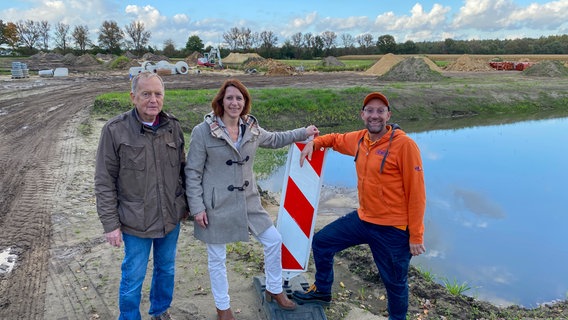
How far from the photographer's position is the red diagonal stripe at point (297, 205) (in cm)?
399

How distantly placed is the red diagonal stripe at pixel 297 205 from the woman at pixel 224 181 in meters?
0.45

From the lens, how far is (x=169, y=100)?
1670 cm

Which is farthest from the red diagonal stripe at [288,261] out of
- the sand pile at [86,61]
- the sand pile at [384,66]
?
the sand pile at [86,61]

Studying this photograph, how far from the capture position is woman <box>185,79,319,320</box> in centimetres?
328

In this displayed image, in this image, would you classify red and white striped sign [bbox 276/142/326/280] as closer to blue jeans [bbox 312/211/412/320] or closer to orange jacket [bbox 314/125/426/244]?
blue jeans [bbox 312/211/412/320]

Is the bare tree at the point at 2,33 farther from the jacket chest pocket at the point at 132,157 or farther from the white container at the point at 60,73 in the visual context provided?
the jacket chest pocket at the point at 132,157

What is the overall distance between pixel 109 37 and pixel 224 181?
75358 mm

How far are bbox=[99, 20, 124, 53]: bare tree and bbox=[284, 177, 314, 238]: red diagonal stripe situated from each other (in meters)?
73.6

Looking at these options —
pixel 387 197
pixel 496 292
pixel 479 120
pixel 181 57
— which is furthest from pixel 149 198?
pixel 181 57

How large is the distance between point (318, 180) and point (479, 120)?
58.7 ft

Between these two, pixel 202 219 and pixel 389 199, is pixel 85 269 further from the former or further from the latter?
pixel 389 199

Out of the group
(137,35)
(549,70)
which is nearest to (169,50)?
(137,35)

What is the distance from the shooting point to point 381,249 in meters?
3.41

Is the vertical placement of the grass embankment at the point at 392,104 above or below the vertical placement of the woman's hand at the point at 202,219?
below
